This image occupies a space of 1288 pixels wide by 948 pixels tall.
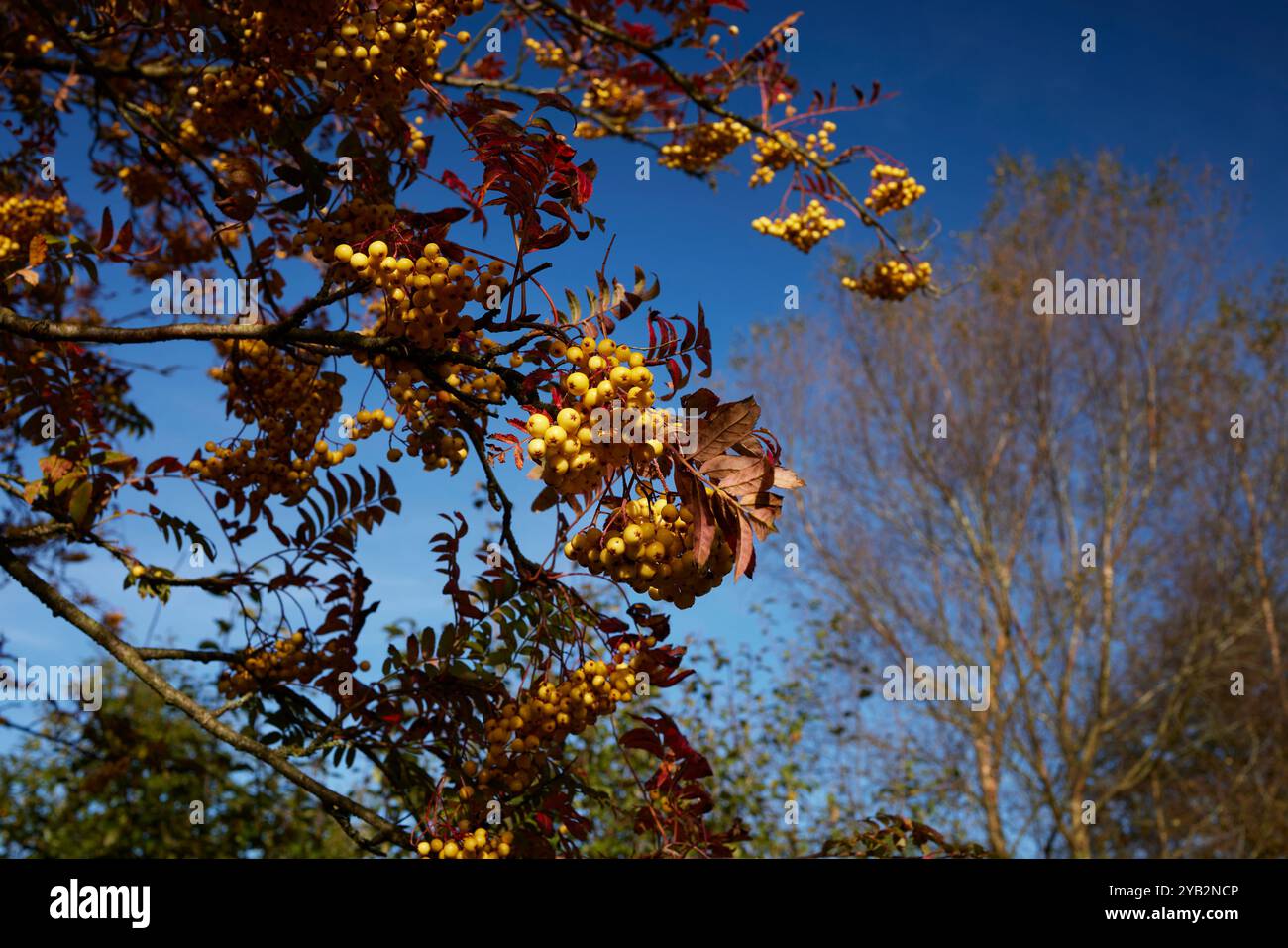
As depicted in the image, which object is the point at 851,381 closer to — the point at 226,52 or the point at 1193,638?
the point at 1193,638

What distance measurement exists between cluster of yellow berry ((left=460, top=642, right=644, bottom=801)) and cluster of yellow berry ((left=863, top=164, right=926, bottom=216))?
2186mm

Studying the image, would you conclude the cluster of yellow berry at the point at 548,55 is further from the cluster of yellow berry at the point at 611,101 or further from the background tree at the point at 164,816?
the background tree at the point at 164,816

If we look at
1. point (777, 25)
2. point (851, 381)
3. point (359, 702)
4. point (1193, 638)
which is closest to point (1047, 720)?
point (1193, 638)

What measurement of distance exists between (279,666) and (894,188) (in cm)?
236

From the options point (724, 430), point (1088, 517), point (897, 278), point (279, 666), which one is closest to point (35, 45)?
point (279, 666)

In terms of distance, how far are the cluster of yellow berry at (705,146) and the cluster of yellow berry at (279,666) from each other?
82.0 inches

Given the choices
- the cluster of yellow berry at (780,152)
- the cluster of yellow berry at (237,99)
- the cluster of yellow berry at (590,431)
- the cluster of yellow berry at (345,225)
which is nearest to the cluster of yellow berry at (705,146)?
the cluster of yellow berry at (780,152)

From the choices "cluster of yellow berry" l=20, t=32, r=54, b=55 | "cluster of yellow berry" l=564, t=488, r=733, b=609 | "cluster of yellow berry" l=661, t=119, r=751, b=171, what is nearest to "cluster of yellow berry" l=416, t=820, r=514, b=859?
"cluster of yellow berry" l=564, t=488, r=733, b=609

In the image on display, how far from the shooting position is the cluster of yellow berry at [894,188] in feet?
9.87

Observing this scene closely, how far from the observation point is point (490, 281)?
1145 mm

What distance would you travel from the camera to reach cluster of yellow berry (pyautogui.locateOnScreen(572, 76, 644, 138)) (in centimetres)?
345

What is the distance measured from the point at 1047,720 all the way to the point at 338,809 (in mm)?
8807

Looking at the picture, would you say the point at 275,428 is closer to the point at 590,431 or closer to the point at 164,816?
the point at 590,431

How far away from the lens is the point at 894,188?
3.04 meters
